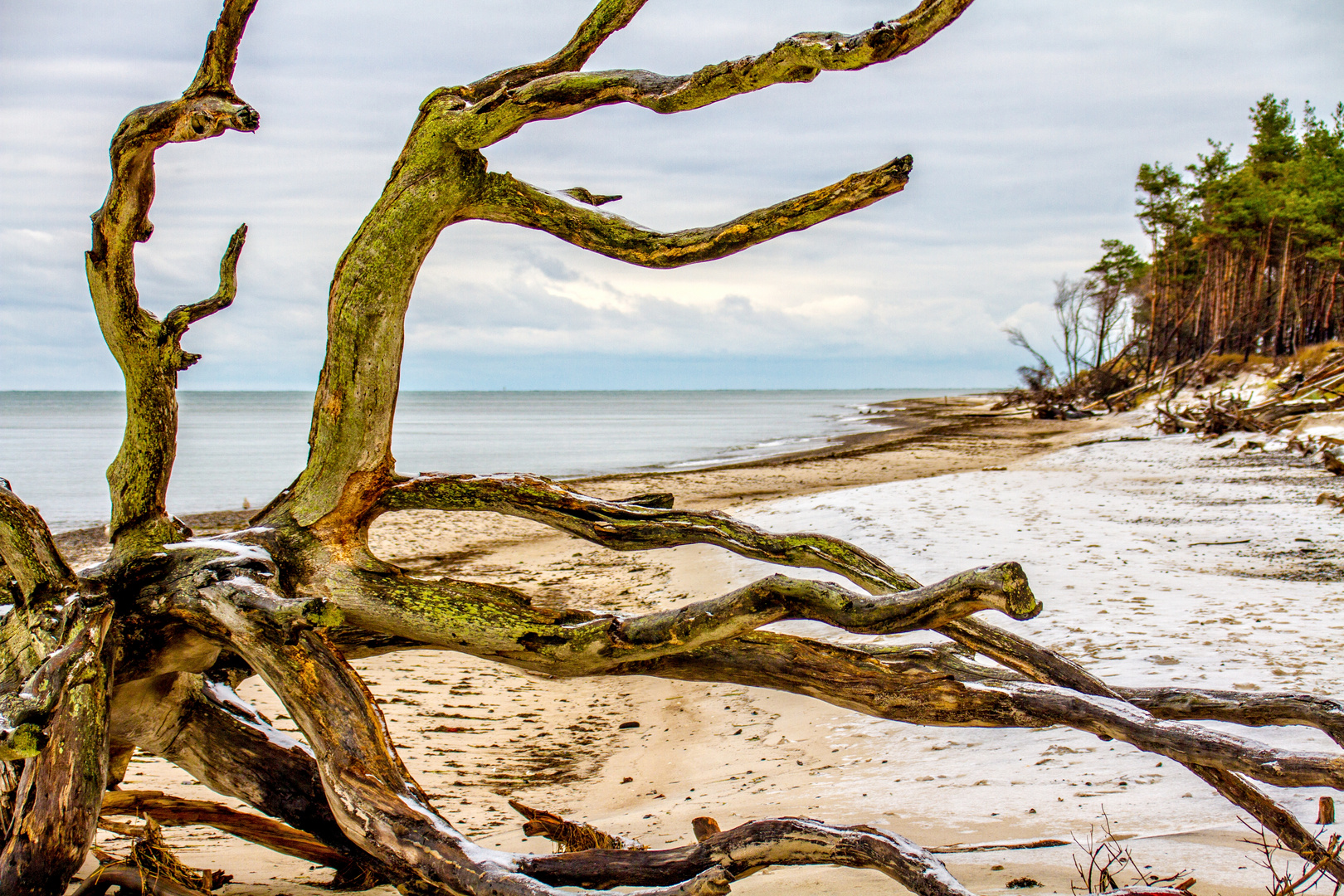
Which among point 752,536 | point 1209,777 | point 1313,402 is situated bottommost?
point 1209,777

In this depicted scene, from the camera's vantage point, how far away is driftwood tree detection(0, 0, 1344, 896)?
7.78ft

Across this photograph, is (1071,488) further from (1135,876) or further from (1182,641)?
(1135,876)

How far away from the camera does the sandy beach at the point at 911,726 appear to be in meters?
3.20

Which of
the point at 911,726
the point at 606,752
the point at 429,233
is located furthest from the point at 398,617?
the point at 911,726

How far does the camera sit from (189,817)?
128 inches

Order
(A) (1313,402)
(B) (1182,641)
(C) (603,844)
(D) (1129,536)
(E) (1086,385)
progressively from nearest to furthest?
(C) (603,844) → (B) (1182,641) → (D) (1129,536) → (A) (1313,402) → (E) (1086,385)

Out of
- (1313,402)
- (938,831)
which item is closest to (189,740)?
(938,831)

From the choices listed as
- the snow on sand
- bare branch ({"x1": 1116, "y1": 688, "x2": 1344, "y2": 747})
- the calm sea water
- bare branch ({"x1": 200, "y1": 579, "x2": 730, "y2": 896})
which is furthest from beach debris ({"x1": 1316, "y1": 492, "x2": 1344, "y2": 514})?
the calm sea water

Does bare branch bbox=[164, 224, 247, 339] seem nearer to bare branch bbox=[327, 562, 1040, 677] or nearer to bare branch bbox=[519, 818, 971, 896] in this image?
bare branch bbox=[327, 562, 1040, 677]

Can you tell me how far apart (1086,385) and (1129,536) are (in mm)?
36793

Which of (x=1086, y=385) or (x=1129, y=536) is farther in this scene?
(x=1086, y=385)

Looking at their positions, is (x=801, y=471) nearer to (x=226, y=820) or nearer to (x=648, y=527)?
(x=648, y=527)

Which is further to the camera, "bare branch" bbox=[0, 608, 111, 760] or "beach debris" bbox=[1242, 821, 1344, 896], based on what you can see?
"bare branch" bbox=[0, 608, 111, 760]

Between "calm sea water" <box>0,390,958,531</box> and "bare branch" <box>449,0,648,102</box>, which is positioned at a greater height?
"bare branch" <box>449,0,648,102</box>
